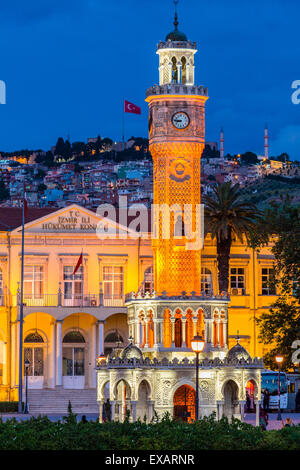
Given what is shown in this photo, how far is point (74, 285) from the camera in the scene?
230 feet

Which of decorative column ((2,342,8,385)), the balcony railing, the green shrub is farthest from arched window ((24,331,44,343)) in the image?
the green shrub

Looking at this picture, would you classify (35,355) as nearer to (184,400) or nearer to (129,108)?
(129,108)

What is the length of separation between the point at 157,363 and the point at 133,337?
5.32 m

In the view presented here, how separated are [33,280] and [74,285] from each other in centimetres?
232

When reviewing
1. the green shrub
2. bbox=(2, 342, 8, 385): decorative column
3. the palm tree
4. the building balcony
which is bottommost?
the green shrub

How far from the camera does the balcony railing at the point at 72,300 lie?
68.4 meters

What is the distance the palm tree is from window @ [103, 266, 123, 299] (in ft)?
18.6

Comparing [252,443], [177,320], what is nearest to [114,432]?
[252,443]

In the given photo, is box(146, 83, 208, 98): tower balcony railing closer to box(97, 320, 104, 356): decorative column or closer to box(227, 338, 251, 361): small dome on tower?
box(227, 338, 251, 361): small dome on tower

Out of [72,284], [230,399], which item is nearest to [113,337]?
[72,284]

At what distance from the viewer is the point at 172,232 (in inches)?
2194

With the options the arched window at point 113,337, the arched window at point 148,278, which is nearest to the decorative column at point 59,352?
the arched window at point 113,337

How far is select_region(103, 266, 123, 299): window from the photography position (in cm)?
7019

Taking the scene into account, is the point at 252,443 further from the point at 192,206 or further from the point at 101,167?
the point at 101,167
